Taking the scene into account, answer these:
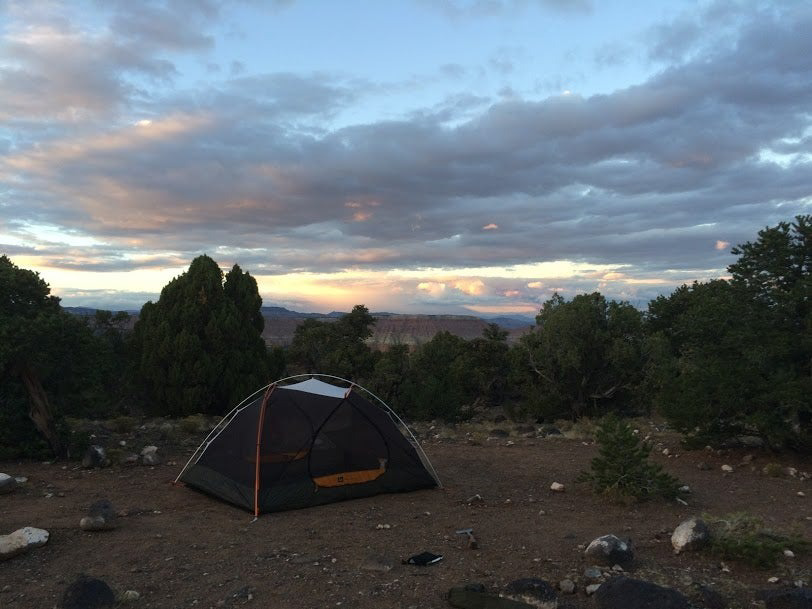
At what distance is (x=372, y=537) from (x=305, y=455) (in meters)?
2.14

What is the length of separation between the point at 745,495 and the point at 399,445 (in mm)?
5497

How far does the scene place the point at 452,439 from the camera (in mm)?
15016

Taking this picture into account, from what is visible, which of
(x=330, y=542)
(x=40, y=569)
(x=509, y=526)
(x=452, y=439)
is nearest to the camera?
(x=40, y=569)

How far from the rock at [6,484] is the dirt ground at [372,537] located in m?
0.20

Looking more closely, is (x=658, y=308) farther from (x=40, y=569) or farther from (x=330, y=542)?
(x=40, y=569)

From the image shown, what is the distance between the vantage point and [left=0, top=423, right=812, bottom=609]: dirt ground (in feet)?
19.7

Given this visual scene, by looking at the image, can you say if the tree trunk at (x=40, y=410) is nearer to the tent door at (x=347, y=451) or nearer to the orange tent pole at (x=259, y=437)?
the orange tent pole at (x=259, y=437)

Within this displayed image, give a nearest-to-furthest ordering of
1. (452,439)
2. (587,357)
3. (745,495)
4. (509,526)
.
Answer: (509,526) → (745,495) → (452,439) → (587,357)

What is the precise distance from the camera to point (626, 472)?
9.16 meters

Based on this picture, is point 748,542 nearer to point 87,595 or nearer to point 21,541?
point 87,595

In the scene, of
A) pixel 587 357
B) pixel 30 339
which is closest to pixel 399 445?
pixel 30 339

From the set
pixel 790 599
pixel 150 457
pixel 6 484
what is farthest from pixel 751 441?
pixel 6 484

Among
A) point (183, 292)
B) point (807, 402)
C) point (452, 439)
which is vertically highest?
point (183, 292)

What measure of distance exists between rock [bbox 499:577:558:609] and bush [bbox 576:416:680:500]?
151 inches
